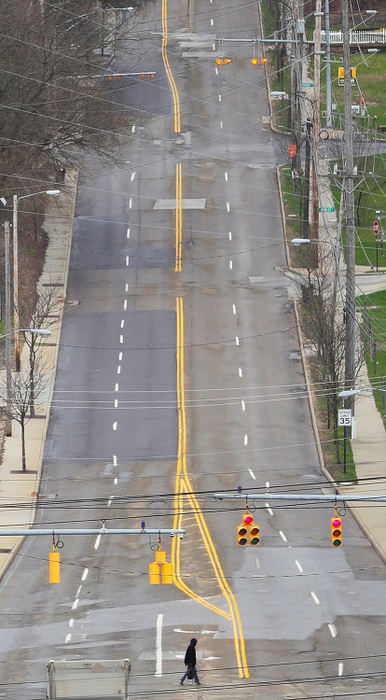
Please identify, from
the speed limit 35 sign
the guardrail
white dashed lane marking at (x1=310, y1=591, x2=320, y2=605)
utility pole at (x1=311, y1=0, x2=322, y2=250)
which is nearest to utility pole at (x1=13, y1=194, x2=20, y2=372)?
the speed limit 35 sign

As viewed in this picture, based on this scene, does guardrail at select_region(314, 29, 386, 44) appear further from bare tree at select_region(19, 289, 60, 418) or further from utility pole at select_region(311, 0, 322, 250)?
bare tree at select_region(19, 289, 60, 418)

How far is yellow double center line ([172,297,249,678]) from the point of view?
54.7 meters

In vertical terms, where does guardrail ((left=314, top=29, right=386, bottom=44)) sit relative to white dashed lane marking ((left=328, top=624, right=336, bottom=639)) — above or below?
above

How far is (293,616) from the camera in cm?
5650

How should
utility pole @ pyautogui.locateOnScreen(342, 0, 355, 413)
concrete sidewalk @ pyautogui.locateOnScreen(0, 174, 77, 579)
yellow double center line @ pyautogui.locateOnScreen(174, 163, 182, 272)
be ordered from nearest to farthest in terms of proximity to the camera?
concrete sidewalk @ pyautogui.locateOnScreen(0, 174, 77, 579) < utility pole @ pyautogui.locateOnScreen(342, 0, 355, 413) < yellow double center line @ pyautogui.locateOnScreen(174, 163, 182, 272)

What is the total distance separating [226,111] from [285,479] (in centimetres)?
4944

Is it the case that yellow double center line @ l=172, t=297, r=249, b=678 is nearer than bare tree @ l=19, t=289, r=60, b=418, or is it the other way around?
yellow double center line @ l=172, t=297, r=249, b=678

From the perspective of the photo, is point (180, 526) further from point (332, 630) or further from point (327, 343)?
point (332, 630)

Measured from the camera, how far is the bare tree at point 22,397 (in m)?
76.1

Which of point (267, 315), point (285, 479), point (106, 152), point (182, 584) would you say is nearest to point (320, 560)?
point (182, 584)

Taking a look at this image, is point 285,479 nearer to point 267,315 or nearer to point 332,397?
point 332,397

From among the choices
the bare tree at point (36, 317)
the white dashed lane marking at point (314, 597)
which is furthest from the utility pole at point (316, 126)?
the white dashed lane marking at point (314, 597)

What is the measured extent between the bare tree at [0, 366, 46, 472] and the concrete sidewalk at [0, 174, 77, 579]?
2.13ft

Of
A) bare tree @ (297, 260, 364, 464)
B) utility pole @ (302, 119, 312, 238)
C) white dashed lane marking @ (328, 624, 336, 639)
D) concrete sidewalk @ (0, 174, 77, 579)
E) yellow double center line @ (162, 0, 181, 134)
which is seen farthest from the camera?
yellow double center line @ (162, 0, 181, 134)
